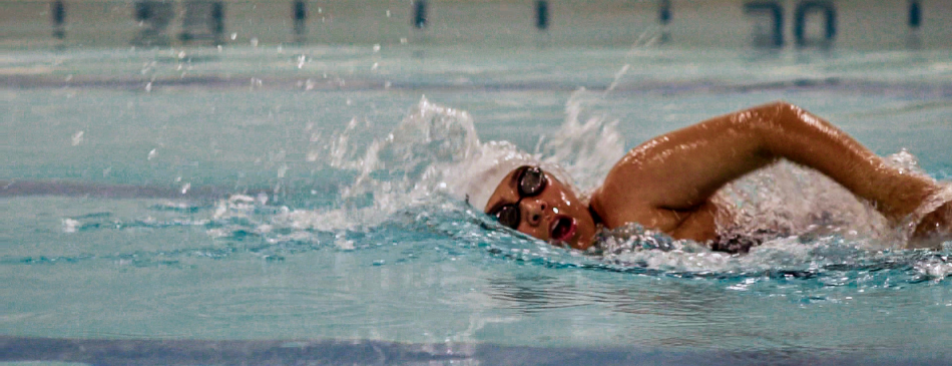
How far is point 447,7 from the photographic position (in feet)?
43.6

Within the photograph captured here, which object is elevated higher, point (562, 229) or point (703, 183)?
point (703, 183)

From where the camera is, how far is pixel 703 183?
7.38 ft

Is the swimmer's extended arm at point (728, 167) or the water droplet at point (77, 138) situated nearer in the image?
the swimmer's extended arm at point (728, 167)

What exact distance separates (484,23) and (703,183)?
9156 millimetres

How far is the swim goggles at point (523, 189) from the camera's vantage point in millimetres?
2354

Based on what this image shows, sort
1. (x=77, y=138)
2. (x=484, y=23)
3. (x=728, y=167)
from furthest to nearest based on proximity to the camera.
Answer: (x=484, y=23) → (x=77, y=138) → (x=728, y=167)

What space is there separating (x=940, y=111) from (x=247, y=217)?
3520 mm

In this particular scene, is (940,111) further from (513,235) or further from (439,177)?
(513,235)

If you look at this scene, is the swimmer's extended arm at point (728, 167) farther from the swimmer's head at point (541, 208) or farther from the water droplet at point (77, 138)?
the water droplet at point (77, 138)

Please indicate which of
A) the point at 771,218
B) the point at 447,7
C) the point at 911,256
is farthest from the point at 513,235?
the point at 447,7

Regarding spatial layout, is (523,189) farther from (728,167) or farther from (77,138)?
(77,138)

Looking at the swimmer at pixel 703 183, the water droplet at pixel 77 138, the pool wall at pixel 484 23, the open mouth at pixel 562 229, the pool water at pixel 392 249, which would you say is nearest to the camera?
the pool water at pixel 392 249

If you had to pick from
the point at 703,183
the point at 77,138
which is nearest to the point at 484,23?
the point at 77,138

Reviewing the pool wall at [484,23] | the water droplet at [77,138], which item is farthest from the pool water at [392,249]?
the pool wall at [484,23]
